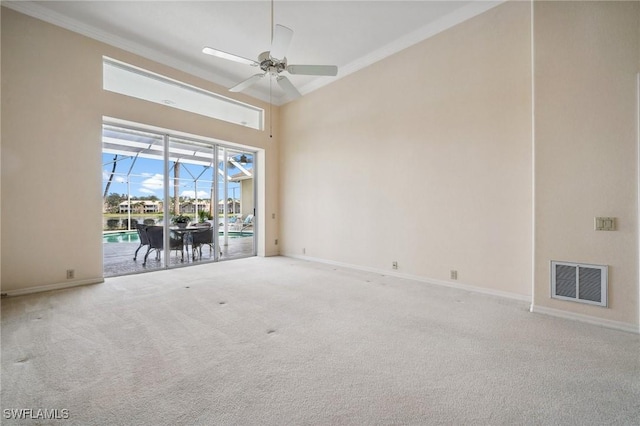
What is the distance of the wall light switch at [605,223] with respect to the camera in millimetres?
2583

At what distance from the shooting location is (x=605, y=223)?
8.57 ft

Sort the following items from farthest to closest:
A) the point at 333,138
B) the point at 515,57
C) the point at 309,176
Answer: the point at 309,176
the point at 333,138
the point at 515,57

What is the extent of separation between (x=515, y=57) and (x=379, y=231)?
3016mm

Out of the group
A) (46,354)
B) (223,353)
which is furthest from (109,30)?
(223,353)

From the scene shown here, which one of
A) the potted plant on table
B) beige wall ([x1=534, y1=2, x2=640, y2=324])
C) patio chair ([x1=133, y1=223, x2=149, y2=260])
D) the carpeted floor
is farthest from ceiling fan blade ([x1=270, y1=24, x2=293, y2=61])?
patio chair ([x1=133, y1=223, x2=149, y2=260])

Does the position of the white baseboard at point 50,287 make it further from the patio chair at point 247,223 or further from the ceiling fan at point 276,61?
the patio chair at point 247,223

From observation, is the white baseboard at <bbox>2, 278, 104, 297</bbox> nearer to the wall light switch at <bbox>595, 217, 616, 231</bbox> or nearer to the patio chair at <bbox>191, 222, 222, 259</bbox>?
the patio chair at <bbox>191, 222, 222, 259</bbox>

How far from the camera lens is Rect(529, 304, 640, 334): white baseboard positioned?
2509 mm

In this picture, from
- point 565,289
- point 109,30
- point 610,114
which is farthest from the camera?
point 109,30

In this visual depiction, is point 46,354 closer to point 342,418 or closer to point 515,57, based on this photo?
point 342,418

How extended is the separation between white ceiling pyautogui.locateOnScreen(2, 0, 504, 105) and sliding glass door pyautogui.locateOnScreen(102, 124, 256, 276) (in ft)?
4.85

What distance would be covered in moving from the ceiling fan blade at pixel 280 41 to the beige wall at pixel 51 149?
3038mm

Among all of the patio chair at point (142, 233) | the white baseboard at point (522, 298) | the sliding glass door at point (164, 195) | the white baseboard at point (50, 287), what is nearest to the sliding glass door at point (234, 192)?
the sliding glass door at point (164, 195)

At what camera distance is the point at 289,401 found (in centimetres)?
157
